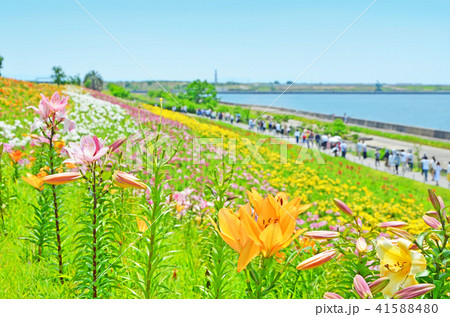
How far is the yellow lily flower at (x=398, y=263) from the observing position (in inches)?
38.2

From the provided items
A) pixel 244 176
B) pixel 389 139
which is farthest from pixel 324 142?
pixel 244 176

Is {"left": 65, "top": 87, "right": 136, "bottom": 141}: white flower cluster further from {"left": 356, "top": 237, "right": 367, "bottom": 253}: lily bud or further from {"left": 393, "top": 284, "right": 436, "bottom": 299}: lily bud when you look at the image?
{"left": 393, "top": 284, "right": 436, "bottom": 299}: lily bud

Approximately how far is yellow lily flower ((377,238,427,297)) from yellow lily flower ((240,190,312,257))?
0.24 meters

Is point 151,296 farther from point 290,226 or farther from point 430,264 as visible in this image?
point 430,264

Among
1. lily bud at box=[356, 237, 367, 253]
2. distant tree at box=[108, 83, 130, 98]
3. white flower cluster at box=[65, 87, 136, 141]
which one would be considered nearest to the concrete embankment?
distant tree at box=[108, 83, 130, 98]

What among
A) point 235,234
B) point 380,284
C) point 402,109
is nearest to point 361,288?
point 380,284

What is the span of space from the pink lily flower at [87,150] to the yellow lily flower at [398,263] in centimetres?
85

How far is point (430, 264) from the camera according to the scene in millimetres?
1043

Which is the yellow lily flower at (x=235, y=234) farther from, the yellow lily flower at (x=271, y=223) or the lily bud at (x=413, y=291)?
the lily bud at (x=413, y=291)

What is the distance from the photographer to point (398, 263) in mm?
1002

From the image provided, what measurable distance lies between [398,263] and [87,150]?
3.13ft

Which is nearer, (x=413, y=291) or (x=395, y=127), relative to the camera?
(x=413, y=291)

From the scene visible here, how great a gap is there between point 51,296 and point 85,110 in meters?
7.07

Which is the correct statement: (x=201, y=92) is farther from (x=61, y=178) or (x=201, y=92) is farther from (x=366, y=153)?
(x=366, y=153)
